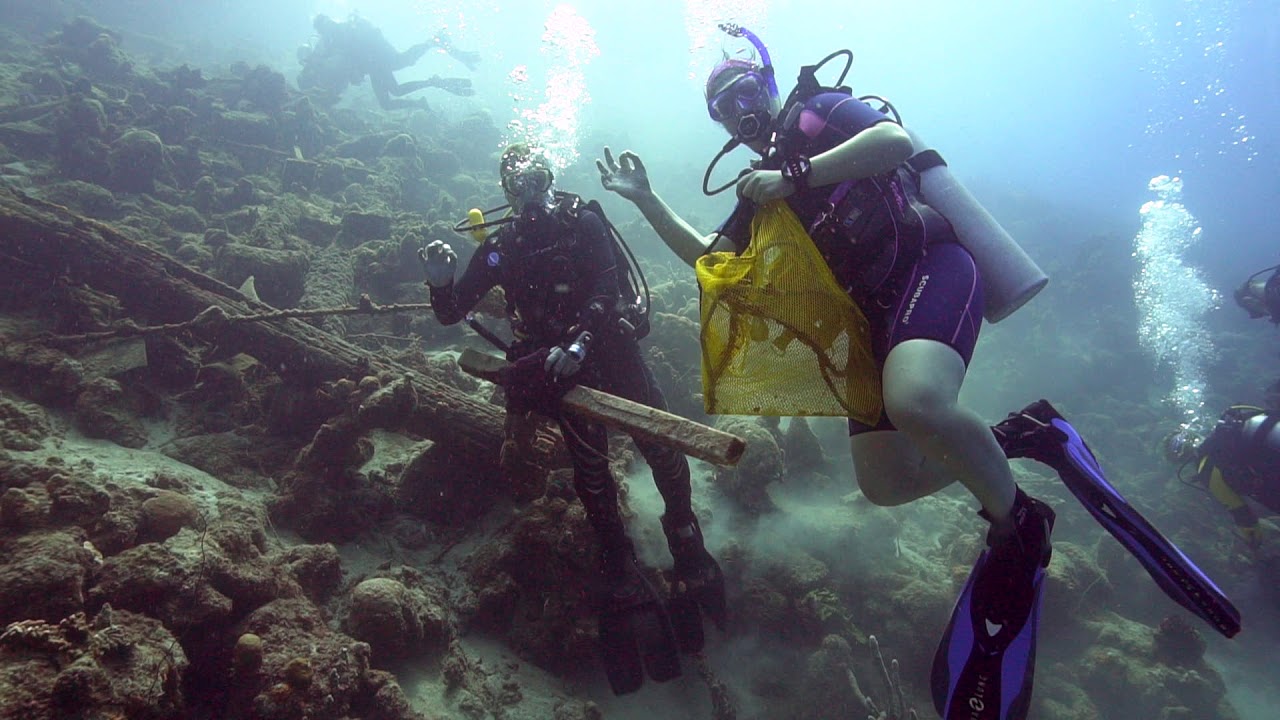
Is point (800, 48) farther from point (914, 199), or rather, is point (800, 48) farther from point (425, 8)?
point (914, 199)

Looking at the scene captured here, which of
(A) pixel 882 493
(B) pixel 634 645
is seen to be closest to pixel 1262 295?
(A) pixel 882 493

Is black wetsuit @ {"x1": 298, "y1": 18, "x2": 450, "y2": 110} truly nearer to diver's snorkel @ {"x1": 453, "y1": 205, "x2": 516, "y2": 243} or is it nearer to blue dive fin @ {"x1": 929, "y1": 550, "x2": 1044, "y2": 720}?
diver's snorkel @ {"x1": 453, "y1": 205, "x2": 516, "y2": 243}

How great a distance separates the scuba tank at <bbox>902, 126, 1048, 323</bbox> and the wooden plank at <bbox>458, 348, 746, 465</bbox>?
148 centimetres

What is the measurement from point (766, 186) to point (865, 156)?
1.49 ft

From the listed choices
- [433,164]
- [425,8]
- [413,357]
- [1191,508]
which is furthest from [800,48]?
[413,357]

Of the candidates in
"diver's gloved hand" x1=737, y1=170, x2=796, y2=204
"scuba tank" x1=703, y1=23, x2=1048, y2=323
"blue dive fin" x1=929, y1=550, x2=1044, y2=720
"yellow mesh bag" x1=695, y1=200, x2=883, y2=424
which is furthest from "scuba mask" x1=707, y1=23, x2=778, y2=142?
"blue dive fin" x1=929, y1=550, x2=1044, y2=720

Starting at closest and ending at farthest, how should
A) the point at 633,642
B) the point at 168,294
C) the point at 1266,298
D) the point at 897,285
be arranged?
the point at 897,285 → the point at 633,642 → the point at 168,294 → the point at 1266,298

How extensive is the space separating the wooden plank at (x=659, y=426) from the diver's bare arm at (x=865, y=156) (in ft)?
4.19

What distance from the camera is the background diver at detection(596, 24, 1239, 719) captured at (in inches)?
89.7

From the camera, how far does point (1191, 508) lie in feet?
37.7

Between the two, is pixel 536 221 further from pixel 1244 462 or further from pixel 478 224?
pixel 1244 462

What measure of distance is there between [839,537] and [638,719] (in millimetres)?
3139

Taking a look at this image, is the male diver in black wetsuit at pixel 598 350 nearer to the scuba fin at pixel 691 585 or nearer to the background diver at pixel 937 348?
the scuba fin at pixel 691 585

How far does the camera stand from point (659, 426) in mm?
2686
